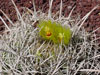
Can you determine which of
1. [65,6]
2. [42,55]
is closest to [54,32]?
[42,55]

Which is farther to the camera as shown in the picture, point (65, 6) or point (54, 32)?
point (65, 6)

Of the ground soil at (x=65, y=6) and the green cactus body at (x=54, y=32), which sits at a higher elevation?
the ground soil at (x=65, y=6)

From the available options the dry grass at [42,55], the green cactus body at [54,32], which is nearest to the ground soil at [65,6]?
the dry grass at [42,55]

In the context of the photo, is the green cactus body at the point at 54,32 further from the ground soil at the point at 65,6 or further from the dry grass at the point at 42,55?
the ground soil at the point at 65,6

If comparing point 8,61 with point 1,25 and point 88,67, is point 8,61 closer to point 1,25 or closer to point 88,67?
point 88,67

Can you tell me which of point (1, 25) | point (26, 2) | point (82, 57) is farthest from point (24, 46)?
point (26, 2)

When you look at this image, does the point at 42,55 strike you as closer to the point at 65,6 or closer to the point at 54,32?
the point at 54,32
